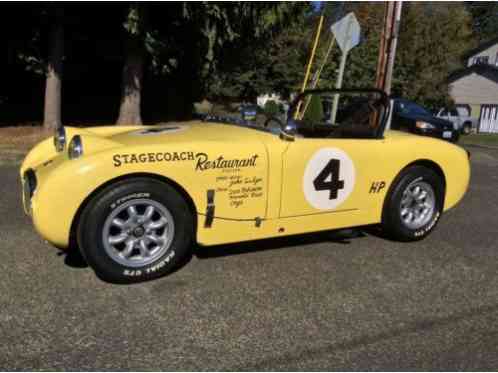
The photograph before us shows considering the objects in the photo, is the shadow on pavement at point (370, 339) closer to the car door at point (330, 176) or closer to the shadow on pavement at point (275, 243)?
the car door at point (330, 176)

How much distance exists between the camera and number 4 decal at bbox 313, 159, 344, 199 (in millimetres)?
3688

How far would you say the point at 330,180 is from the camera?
3.74 meters

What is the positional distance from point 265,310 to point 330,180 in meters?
1.33

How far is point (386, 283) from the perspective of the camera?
3.33 meters

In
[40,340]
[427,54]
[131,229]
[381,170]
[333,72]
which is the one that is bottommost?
[40,340]

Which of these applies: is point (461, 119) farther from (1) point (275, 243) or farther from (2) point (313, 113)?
(1) point (275, 243)

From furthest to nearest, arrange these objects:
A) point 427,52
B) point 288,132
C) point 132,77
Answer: point 427,52, point 132,77, point 288,132

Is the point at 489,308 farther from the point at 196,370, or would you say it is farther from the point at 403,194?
the point at 196,370

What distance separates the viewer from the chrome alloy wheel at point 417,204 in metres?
4.24

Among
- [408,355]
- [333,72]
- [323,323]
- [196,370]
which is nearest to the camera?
[196,370]

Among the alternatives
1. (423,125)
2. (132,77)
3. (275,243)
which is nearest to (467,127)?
(423,125)

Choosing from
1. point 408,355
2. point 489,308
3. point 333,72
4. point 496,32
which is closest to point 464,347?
point 408,355

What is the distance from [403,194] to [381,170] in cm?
36

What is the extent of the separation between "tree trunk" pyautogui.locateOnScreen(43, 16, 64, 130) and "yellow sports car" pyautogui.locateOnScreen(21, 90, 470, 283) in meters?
7.78
